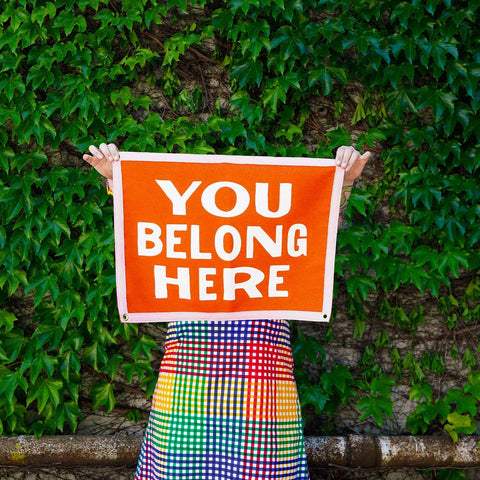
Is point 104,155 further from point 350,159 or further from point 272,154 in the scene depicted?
point 272,154

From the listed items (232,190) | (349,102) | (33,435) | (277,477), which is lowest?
(33,435)

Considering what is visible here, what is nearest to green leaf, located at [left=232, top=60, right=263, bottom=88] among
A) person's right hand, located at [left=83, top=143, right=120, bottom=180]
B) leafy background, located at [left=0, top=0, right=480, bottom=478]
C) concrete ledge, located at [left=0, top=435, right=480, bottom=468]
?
leafy background, located at [left=0, top=0, right=480, bottom=478]

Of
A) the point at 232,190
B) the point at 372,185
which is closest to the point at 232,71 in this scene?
the point at 372,185

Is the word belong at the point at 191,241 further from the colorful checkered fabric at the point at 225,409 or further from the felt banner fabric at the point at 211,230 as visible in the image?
the colorful checkered fabric at the point at 225,409

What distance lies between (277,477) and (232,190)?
31.9 inches

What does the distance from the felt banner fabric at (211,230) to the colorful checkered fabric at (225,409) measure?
9cm

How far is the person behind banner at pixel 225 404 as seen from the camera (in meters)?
1.51

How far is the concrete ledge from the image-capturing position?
248cm

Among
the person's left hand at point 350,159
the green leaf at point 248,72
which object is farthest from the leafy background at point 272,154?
the person's left hand at point 350,159

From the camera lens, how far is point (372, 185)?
2.68 meters

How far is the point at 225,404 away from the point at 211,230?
493mm

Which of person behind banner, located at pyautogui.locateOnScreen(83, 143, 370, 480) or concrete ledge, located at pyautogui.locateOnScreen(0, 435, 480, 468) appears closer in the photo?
person behind banner, located at pyautogui.locateOnScreen(83, 143, 370, 480)

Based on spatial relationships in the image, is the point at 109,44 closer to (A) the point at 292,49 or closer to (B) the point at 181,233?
(A) the point at 292,49

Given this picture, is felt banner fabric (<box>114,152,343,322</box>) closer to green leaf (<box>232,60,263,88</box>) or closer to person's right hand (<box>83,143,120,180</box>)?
person's right hand (<box>83,143,120,180</box>)
